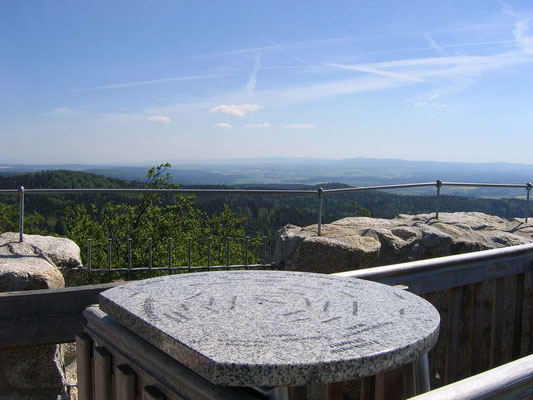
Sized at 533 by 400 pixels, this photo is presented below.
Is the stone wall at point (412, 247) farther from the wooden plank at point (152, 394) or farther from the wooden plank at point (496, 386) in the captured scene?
the wooden plank at point (152, 394)

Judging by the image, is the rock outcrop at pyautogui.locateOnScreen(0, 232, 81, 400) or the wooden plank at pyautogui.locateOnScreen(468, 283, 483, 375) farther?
the rock outcrop at pyautogui.locateOnScreen(0, 232, 81, 400)

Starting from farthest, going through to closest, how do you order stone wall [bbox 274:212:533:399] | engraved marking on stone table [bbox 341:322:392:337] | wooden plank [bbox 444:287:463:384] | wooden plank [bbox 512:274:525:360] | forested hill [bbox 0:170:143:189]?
forested hill [bbox 0:170:143:189] < stone wall [bbox 274:212:533:399] < wooden plank [bbox 512:274:525:360] < wooden plank [bbox 444:287:463:384] < engraved marking on stone table [bbox 341:322:392:337]

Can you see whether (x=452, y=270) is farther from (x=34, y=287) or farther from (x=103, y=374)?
(x=34, y=287)

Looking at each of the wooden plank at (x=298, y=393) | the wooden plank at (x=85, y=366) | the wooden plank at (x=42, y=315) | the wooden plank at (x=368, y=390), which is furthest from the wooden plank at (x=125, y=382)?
the wooden plank at (x=368, y=390)

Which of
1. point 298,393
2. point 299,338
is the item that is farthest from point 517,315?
point 299,338

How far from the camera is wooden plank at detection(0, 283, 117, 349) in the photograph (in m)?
2.39

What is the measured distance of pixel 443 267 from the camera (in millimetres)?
2803

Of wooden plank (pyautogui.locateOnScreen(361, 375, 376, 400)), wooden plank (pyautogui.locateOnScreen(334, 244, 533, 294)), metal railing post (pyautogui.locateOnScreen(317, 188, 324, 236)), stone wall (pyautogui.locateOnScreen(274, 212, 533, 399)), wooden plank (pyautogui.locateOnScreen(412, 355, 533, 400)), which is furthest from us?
metal railing post (pyautogui.locateOnScreen(317, 188, 324, 236))

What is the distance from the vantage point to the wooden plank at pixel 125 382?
1.68 meters

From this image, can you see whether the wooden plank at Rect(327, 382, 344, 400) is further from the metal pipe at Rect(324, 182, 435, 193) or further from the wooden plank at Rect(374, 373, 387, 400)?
the metal pipe at Rect(324, 182, 435, 193)

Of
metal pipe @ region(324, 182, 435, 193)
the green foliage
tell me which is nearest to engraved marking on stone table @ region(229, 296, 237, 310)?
metal pipe @ region(324, 182, 435, 193)

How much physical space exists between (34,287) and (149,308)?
237 centimetres

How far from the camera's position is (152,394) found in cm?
154

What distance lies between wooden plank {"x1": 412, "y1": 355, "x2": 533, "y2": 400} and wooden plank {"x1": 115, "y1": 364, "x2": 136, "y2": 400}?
0.91m
